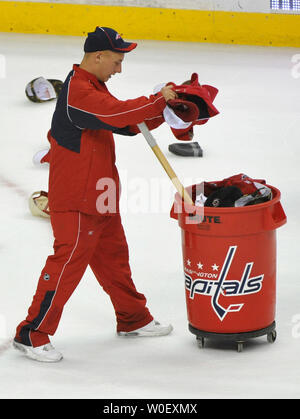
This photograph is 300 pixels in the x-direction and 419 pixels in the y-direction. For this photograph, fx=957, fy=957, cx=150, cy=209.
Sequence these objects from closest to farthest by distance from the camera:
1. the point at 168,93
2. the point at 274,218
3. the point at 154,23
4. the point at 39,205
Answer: the point at 168,93, the point at 274,218, the point at 39,205, the point at 154,23

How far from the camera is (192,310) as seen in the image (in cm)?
401

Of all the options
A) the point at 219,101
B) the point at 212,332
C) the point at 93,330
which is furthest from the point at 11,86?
the point at 212,332

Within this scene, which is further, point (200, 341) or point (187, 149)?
point (187, 149)

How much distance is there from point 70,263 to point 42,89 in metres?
4.35

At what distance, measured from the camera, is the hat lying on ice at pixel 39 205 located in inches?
230

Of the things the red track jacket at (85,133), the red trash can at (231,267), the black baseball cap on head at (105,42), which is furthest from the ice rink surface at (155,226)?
the black baseball cap on head at (105,42)

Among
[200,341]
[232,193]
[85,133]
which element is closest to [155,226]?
[200,341]

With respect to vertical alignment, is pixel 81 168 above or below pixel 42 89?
above

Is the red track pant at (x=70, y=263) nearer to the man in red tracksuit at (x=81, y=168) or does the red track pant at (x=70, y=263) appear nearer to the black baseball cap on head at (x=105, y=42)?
the man in red tracksuit at (x=81, y=168)

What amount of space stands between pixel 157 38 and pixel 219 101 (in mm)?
2082

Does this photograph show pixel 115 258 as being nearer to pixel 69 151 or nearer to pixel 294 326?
pixel 69 151

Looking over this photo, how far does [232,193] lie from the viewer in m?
3.94

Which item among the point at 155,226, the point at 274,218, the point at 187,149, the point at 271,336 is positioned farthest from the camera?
the point at 187,149

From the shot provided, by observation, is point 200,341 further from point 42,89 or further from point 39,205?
point 42,89
